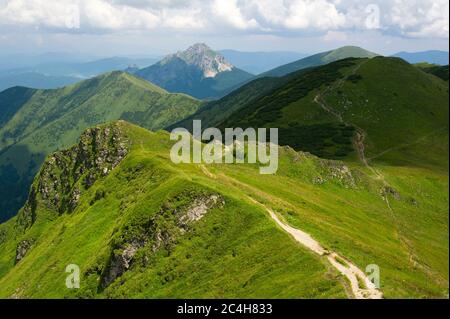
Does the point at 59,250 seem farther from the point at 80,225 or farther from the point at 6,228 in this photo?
the point at 6,228

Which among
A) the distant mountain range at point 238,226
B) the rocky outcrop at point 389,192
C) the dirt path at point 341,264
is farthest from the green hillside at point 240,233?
the dirt path at point 341,264

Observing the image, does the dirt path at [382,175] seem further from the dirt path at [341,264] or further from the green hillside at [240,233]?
the dirt path at [341,264]

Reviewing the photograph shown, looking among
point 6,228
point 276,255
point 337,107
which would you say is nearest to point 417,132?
point 337,107

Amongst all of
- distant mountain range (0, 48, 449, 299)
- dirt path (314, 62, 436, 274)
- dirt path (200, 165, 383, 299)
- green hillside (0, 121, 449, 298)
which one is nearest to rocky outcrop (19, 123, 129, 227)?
distant mountain range (0, 48, 449, 299)

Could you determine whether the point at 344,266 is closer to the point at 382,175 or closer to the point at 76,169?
the point at 382,175

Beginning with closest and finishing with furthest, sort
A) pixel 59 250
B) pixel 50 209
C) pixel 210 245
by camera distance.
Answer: pixel 210 245 < pixel 59 250 < pixel 50 209

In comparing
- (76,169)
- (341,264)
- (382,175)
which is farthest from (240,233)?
(76,169)
